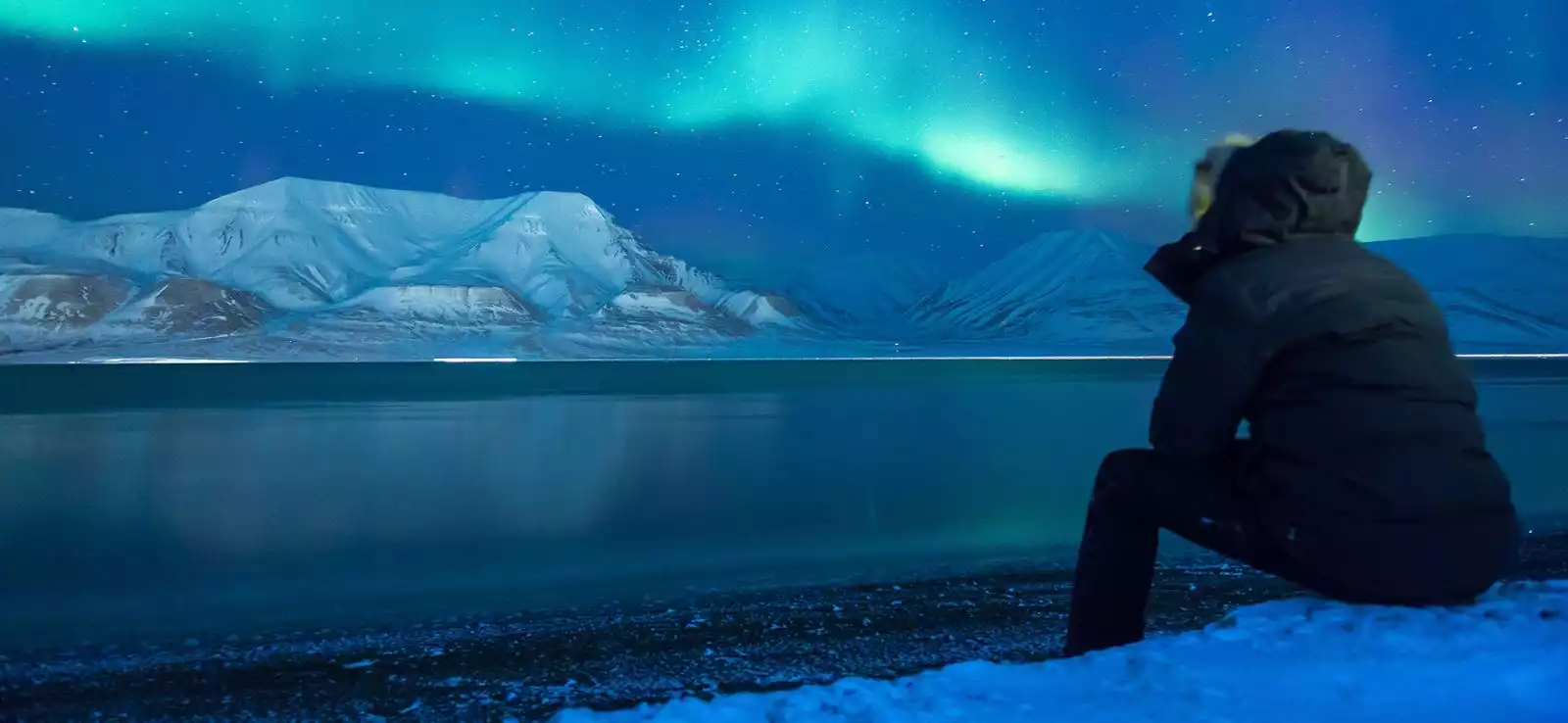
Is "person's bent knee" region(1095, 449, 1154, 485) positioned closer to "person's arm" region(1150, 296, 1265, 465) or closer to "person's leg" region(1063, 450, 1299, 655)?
"person's leg" region(1063, 450, 1299, 655)

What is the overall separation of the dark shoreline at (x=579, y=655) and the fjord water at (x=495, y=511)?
81 cm

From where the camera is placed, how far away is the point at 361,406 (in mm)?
46344

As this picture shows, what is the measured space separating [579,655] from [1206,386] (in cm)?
418

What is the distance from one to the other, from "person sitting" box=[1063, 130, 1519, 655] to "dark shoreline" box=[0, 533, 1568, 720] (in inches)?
111

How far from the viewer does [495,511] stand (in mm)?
13297

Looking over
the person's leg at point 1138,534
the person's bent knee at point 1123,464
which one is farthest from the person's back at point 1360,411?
the person's bent knee at point 1123,464

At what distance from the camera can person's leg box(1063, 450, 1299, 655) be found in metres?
3.41

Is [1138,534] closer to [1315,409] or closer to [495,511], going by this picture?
[1315,409]

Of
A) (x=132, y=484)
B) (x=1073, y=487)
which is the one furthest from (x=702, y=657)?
(x=132, y=484)

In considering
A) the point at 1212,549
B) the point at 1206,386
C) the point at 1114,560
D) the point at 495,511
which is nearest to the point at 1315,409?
the point at 1206,386

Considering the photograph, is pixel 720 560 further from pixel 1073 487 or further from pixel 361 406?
pixel 361 406

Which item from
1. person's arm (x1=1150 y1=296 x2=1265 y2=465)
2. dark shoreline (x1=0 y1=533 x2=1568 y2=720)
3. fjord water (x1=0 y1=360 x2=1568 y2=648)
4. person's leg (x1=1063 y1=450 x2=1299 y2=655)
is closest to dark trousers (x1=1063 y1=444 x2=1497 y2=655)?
person's leg (x1=1063 y1=450 x2=1299 y2=655)

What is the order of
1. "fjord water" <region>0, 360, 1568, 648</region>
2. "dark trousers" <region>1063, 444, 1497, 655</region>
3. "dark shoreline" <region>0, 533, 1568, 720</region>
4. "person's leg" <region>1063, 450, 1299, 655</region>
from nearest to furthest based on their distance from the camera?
"dark trousers" <region>1063, 444, 1497, 655</region>
"person's leg" <region>1063, 450, 1299, 655</region>
"dark shoreline" <region>0, 533, 1568, 720</region>
"fjord water" <region>0, 360, 1568, 648</region>

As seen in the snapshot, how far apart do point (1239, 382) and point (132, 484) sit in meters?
17.4
